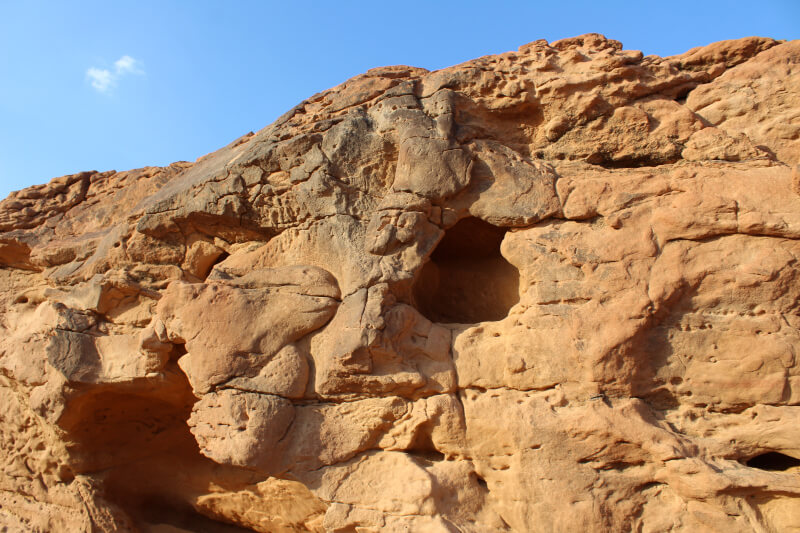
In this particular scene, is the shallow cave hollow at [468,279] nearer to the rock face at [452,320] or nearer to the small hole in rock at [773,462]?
the rock face at [452,320]

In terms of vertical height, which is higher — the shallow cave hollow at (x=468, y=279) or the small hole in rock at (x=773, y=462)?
the shallow cave hollow at (x=468, y=279)

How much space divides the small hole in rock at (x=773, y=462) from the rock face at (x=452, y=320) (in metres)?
0.02

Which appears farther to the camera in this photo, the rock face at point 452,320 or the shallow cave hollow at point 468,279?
the shallow cave hollow at point 468,279

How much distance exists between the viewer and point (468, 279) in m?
4.27

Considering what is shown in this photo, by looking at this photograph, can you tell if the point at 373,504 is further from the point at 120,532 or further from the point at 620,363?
the point at 120,532

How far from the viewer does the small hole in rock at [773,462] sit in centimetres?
310

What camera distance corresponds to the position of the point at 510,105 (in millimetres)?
3982

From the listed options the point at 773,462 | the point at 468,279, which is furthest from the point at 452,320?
the point at 773,462

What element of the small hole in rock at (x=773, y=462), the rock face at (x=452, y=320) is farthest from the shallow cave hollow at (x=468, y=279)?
the small hole in rock at (x=773, y=462)

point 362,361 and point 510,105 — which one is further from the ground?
point 510,105

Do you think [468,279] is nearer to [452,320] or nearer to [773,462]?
[452,320]

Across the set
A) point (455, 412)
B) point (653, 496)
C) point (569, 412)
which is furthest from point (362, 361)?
point (653, 496)

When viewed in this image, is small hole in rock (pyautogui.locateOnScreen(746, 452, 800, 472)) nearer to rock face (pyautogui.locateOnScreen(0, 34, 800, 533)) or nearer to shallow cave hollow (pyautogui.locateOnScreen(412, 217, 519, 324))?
rock face (pyautogui.locateOnScreen(0, 34, 800, 533))

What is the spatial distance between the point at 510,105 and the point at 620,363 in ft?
6.38
